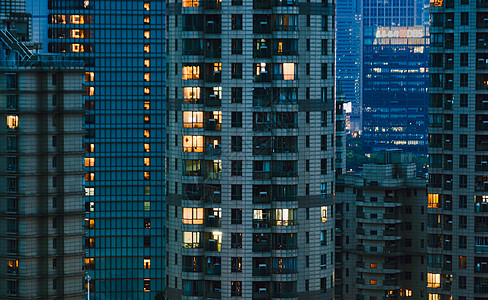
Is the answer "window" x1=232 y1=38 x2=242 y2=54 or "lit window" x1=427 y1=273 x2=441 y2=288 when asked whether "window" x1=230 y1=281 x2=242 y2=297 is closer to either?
"window" x1=232 y1=38 x2=242 y2=54

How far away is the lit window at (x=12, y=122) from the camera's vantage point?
160 metres

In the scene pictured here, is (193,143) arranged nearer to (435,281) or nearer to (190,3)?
(190,3)

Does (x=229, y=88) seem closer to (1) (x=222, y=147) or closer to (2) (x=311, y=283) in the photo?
(1) (x=222, y=147)

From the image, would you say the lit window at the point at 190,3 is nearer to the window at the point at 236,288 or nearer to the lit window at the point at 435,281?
the window at the point at 236,288

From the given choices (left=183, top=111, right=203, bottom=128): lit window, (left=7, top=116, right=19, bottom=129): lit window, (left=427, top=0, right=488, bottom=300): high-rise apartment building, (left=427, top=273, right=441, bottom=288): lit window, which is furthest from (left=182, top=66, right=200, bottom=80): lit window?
(left=427, top=273, right=441, bottom=288): lit window

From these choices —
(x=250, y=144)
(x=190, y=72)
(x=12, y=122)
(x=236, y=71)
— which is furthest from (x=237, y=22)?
(x=12, y=122)

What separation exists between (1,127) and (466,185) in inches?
2662

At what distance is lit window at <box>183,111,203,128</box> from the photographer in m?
162

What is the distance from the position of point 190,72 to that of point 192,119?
18.7ft

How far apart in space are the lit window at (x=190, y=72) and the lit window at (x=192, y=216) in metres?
15.9

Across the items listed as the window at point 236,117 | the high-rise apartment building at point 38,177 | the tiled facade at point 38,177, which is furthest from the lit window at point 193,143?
the high-rise apartment building at point 38,177

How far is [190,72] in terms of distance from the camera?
531 feet

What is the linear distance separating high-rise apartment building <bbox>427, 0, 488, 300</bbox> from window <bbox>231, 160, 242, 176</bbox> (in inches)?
1611

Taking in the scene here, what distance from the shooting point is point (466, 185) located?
620 ft
